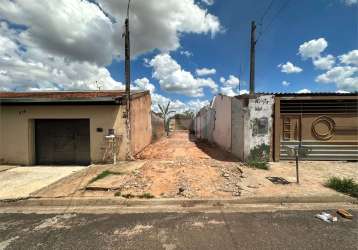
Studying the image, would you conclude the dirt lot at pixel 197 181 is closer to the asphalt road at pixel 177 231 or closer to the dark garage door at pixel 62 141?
the asphalt road at pixel 177 231

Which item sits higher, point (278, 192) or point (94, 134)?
point (94, 134)

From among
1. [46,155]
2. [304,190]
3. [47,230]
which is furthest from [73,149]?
[304,190]

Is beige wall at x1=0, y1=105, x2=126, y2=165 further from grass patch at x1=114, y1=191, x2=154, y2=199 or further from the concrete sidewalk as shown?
grass patch at x1=114, y1=191, x2=154, y2=199

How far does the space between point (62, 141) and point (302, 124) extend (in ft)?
37.1

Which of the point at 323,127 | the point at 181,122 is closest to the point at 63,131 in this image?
the point at 323,127

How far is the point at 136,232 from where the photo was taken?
11.5ft

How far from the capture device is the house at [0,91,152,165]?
29.4 ft

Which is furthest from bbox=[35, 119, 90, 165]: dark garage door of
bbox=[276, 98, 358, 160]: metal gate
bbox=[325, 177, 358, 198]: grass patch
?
bbox=[325, 177, 358, 198]: grass patch

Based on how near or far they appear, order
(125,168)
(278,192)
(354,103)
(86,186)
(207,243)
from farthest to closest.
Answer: (354,103) → (125,168) → (86,186) → (278,192) → (207,243)

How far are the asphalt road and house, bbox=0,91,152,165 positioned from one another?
4958 mm

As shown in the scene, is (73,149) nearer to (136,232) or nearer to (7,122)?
(7,122)

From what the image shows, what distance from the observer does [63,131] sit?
9.37 meters

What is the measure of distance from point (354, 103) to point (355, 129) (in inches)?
47.4

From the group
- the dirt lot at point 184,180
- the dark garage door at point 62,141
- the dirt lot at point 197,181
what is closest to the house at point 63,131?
the dark garage door at point 62,141
